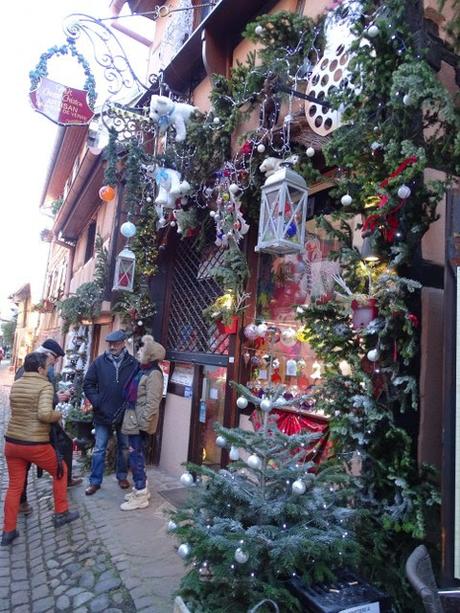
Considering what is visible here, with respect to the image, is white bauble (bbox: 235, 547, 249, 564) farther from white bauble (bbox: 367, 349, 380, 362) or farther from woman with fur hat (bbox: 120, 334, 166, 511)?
woman with fur hat (bbox: 120, 334, 166, 511)

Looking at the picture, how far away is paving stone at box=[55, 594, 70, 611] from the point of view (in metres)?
3.14

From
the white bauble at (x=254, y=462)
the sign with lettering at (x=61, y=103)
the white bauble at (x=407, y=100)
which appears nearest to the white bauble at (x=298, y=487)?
the white bauble at (x=254, y=462)

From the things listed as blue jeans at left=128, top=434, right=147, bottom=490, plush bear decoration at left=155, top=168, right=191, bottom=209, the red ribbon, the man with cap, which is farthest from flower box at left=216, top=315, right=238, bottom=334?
the red ribbon

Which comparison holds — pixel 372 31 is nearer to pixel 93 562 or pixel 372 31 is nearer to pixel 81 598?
pixel 81 598

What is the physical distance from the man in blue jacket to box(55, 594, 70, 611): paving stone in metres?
2.03

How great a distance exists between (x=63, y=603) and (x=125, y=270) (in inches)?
174

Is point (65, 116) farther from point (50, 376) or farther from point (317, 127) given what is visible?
point (317, 127)

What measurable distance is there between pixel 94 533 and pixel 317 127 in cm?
421

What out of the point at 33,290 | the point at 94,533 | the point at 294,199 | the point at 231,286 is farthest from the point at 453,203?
the point at 33,290

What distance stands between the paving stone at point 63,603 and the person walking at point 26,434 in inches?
48.5

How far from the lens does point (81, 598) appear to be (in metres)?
3.21

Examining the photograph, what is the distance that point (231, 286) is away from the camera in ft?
16.2

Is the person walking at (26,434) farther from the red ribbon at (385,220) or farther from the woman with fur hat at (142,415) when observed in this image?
the red ribbon at (385,220)

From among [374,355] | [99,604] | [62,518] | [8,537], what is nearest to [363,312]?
[374,355]
